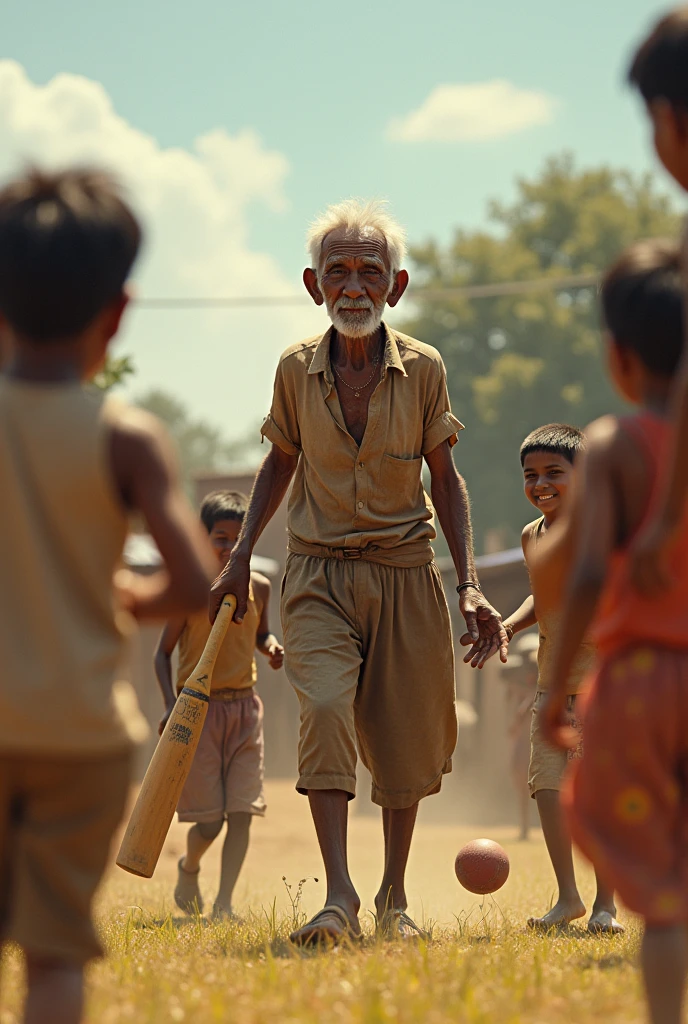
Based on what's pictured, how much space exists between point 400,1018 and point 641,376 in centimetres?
161

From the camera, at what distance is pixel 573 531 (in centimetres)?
289

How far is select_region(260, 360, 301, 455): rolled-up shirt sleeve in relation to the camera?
5941mm

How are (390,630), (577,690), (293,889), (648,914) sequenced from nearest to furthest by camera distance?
(648,914)
(390,630)
(577,690)
(293,889)

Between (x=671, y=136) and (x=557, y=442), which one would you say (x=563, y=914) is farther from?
(x=671, y=136)

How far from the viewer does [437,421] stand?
19.4ft

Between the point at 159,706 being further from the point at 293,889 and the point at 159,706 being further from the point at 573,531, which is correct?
the point at 573,531

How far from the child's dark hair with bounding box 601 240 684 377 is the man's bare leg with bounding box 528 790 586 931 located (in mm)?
3416

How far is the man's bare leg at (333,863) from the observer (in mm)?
4727

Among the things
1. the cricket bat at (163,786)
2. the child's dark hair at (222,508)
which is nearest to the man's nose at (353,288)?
the cricket bat at (163,786)

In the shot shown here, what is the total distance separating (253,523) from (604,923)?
7.47 feet

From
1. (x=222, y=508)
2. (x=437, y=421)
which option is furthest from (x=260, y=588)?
(x=437, y=421)

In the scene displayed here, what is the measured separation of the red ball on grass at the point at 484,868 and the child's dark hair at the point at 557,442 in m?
1.89

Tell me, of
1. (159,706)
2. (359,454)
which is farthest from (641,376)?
(159,706)

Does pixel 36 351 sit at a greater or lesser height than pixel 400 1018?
greater
